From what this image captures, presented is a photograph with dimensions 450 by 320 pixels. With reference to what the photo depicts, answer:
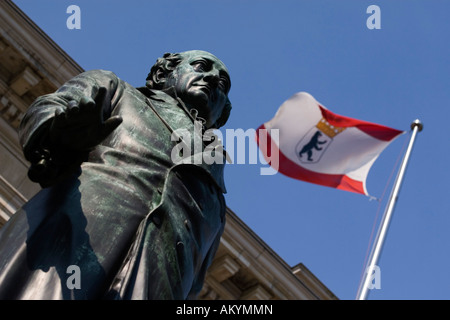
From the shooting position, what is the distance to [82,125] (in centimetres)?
361

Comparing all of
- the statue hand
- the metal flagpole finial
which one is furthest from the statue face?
the metal flagpole finial

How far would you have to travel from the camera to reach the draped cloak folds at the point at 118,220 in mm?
3551

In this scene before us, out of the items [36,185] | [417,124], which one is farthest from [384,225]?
[36,185]

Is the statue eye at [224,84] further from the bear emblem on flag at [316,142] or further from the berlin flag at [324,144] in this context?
the bear emblem on flag at [316,142]

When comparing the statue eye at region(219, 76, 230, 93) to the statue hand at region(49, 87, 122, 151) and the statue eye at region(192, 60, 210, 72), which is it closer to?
the statue eye at region(192, 60, 210, 72)

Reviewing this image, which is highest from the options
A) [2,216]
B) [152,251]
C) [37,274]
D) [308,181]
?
[37,274]

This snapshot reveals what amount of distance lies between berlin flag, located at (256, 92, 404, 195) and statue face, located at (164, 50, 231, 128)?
10.5 m

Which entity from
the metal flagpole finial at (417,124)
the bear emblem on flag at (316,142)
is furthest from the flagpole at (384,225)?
the bear emblem on flag at (316,142)

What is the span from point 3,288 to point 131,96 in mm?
1324

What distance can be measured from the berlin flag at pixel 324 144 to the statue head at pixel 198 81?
10.4 metres

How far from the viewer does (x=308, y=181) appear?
629 inches

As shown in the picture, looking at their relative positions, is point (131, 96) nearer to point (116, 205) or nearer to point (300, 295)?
point (116, 205)
